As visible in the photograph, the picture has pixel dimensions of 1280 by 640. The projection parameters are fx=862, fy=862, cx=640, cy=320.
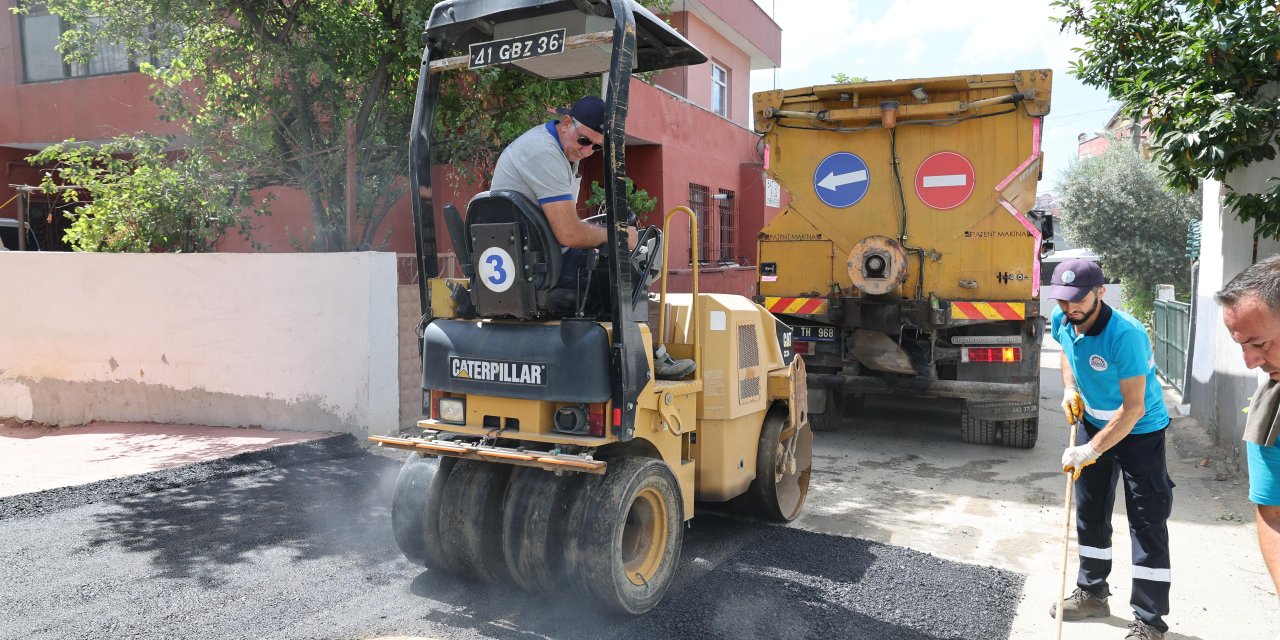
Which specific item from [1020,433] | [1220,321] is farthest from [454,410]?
[1220,321]

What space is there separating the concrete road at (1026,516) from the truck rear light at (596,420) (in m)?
2.06

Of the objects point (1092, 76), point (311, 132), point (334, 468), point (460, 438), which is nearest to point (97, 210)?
point (311, 132)

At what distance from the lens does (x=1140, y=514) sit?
3.95m

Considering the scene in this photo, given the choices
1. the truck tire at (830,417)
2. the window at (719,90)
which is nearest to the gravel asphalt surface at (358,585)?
the truck tire at (830,417)

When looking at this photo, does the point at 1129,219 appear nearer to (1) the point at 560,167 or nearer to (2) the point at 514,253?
(1) the point at 560,167

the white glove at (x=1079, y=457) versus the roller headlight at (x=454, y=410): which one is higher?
the roller headlight at (x=454, y=410)

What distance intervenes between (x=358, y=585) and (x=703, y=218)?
1248 centimetres

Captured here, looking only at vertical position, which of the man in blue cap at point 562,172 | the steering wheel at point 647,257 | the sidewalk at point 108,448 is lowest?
the sidewalk at point 108,448

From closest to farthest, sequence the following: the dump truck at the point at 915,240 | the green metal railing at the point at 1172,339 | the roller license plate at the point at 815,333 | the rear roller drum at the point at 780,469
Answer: the rear roller drum at the point at 780,469
the dump truck at the point at 915,240
the roller license plate at the point at 815,333
the green metal railing at the point at 1172,339

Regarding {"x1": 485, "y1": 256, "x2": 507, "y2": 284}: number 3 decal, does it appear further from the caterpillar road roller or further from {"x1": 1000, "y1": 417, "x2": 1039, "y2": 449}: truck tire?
{"x1": 1000, "y1": 417, "x2": 1039, "y2": 449}: truck tire

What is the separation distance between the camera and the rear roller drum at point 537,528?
3871mm

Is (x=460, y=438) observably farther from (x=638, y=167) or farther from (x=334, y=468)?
(x=638, y=167)

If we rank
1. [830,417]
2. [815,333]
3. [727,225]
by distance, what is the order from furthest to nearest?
[727,225], [830,417], [815,333]

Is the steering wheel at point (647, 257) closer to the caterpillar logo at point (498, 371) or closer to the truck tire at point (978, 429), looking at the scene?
the caterpillar logo at point (498, 371)
